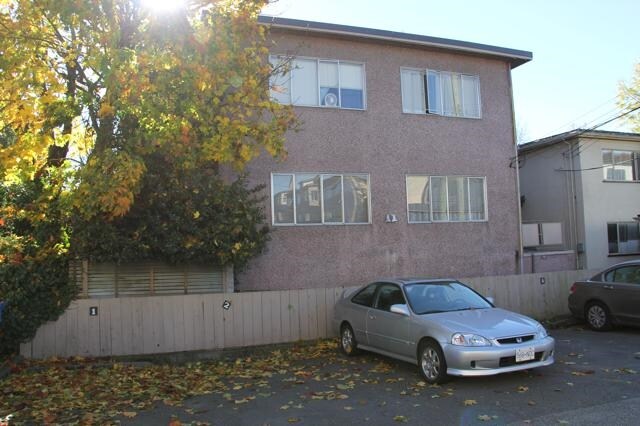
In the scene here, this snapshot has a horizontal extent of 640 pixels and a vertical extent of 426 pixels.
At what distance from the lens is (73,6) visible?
838cm

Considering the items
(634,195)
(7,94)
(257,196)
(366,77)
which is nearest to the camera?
(7,94)

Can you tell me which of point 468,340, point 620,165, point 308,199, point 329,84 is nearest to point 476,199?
point 308,199

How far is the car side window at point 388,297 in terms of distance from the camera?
344 inches

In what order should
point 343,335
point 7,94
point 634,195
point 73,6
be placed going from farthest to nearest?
point 634,195 < point 343,335 < point 7,94 < point 73,6

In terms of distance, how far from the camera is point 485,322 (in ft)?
25.1

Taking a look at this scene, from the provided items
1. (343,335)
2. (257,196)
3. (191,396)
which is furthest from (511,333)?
(257,196)

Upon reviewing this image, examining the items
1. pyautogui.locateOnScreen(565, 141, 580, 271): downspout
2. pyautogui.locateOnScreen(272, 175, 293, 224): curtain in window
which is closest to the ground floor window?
pyautogui.locateOnScreen(565, 141, 580, 271): downspout

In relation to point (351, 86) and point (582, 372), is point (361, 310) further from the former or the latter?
point (351, 86)

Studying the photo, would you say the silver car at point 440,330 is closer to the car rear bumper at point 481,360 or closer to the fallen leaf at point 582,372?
the car rear bumper at point 481,360

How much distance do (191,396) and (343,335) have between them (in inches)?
131

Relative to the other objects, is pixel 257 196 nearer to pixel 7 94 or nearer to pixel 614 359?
pixel 7 94

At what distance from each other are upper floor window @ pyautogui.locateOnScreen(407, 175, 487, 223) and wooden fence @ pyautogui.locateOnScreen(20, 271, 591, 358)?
3.76 m

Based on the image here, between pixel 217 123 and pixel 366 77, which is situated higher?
pixel 366 77

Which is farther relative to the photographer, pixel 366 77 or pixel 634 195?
pixel 634 195
